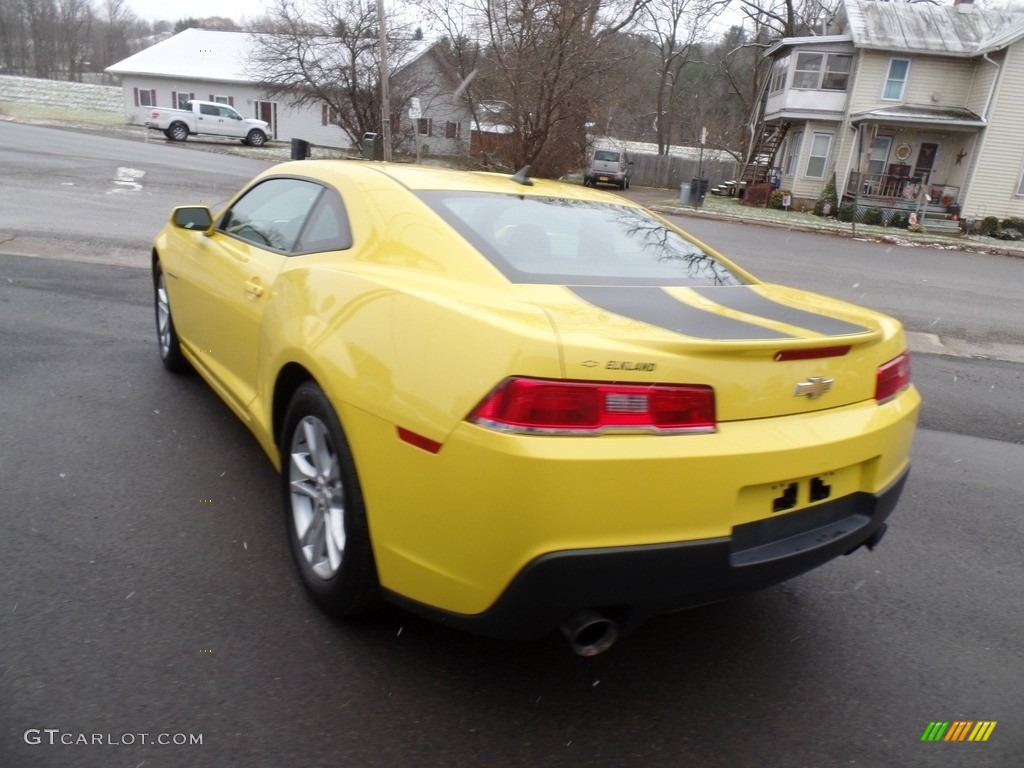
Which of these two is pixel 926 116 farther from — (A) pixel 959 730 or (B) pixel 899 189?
(A) pixel 959 730

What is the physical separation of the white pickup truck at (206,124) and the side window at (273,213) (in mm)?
34461

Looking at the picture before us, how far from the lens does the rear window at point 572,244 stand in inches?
107

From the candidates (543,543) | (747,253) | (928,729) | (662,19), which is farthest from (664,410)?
(662,19)

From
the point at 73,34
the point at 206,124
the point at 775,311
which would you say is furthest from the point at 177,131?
the point at 73,34

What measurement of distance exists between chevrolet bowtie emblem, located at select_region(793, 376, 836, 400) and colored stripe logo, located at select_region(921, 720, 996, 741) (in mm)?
1100

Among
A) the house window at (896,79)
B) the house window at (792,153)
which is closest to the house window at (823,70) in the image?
the house window at (896,79)

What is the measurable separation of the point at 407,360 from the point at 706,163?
42007mm

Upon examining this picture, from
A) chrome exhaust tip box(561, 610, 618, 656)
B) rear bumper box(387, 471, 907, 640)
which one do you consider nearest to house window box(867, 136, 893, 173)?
rear bumper box(387, 471, 907, 640)

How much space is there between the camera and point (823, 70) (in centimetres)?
3012

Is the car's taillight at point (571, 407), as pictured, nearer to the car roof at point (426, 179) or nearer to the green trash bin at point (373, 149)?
the car roof at point (426, 179)

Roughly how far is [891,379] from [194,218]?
11.3ft

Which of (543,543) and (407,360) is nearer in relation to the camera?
(543,543)

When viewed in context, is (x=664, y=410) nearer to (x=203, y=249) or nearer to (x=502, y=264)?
(x=502, y=264)

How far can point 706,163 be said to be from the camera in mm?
41094
